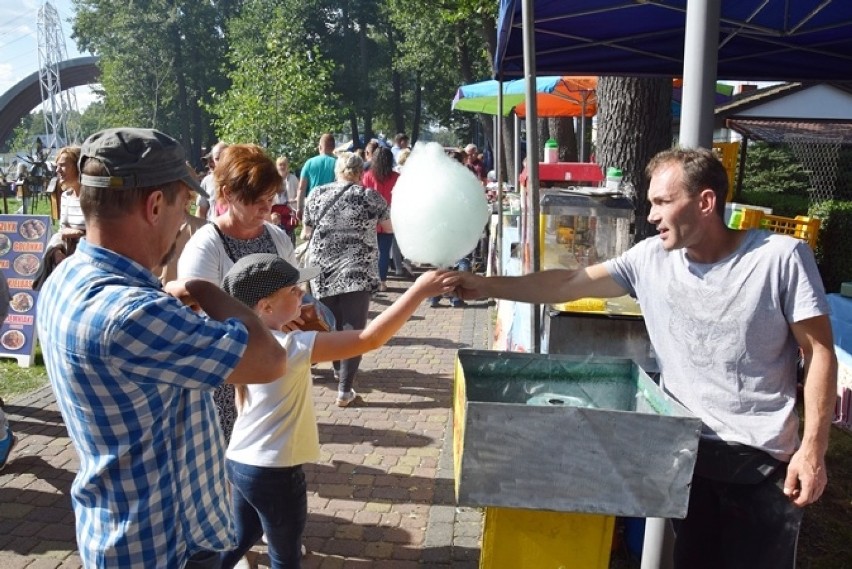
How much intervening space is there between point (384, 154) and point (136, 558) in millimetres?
7103

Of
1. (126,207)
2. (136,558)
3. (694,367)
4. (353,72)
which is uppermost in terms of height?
(353,72)

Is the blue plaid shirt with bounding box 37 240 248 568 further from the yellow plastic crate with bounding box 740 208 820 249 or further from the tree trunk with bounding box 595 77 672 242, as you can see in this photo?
the yellow plastic crate with bounding box 740 208 820 249

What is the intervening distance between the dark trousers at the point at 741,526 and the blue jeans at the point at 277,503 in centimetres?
143

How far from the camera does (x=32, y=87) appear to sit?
53.2m

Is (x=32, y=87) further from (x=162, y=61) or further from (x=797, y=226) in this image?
(x=797, y=226)

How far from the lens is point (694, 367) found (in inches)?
88.4

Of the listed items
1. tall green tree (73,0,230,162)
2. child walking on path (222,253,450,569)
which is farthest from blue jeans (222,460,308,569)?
tall green tree (73,0,230,162)

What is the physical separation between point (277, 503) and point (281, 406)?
0.36 m

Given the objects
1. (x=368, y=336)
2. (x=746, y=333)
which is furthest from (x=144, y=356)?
(x=746, y=333)

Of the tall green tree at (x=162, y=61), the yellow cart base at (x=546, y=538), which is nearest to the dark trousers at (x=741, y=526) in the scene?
the yellow cart base at (x=546, y=538)

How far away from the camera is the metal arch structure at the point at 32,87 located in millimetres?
52312

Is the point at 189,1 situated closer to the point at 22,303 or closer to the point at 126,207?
the point at 22,303

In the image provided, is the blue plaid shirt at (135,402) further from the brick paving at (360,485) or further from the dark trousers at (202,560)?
the brick paving at (360,485)

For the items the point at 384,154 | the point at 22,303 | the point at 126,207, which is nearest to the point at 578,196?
the point at 126,207
